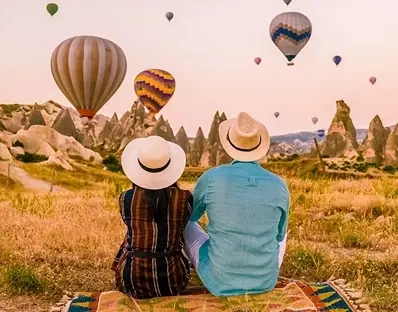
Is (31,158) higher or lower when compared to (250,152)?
lower

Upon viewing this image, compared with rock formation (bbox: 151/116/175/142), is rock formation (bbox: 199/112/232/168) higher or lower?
lower

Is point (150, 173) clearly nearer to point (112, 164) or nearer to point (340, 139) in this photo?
point (112, 164)

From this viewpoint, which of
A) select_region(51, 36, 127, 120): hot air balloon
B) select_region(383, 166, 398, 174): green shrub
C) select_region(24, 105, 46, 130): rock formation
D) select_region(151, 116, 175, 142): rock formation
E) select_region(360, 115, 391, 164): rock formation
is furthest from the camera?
select_region(24, 105, 46, 130): rock formation

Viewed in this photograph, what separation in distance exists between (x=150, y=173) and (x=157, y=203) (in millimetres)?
215

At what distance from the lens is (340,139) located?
156ft

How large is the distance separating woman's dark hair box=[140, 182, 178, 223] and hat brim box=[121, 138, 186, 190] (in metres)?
0.04

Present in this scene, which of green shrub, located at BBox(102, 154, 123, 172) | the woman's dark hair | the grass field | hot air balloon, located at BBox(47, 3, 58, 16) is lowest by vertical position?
green shrub, located at BBox(102, 154, 123, 172)

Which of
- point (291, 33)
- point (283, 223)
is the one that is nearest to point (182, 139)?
point (291, 33)

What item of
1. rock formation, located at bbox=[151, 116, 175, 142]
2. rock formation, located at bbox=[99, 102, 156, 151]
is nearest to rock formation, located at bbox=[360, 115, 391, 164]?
rock formation, located at bbox=[151, 116, 175, 142]

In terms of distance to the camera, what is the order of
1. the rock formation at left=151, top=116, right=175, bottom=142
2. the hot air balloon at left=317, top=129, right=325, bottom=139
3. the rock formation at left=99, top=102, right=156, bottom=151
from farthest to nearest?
the rock formation at left=99, top=102, right=156, bottom=151, the rock formation at left=151, top=116, right=175, bottom=142, the hot air balloon at left=317, top=129, right=325, bottom=139

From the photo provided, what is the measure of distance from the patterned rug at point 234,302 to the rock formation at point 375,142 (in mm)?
35025

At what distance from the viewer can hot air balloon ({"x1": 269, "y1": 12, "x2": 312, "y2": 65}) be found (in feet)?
92.6

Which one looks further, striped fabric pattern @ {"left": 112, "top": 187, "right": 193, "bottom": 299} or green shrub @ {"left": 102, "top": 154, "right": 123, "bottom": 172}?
green shrub @ {"left": 102, "top": 154, "right": 123, "bottom": 172}

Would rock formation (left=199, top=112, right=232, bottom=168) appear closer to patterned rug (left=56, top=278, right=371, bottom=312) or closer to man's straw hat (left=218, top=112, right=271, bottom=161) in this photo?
patterned rug (left=56, top=278, right=371, bottom=312)
